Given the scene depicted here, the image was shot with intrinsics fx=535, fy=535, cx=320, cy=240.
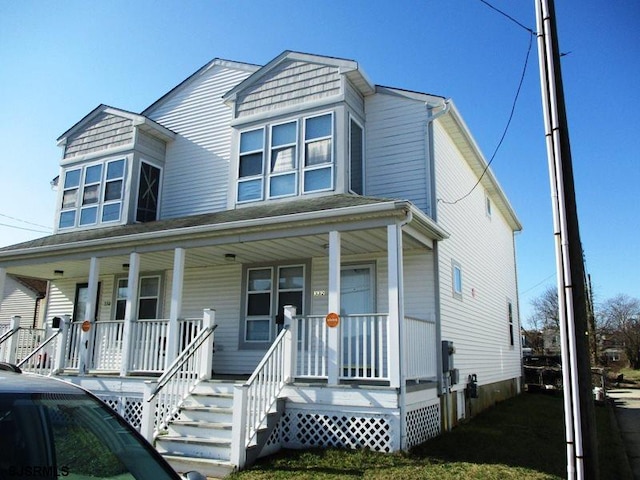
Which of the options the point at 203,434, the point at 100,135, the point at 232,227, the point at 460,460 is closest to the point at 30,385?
the point at 203,434

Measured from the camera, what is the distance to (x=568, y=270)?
16.8 feet

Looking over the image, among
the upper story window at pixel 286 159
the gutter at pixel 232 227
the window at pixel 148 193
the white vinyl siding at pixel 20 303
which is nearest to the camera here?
the gutter at pixel 232 227

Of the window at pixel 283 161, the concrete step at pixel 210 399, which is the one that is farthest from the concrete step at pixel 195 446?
the window at pixel 283 161

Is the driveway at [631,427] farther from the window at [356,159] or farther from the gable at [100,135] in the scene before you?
the gable at [100,135]

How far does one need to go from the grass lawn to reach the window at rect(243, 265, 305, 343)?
4.16 meters

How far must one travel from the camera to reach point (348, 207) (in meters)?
8.76

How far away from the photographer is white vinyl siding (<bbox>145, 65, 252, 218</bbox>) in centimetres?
1352

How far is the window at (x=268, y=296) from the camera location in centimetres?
1193

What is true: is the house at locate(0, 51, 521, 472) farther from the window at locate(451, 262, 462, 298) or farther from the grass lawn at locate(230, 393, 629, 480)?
the grass lawn at locate(230, 393, 629, 480)

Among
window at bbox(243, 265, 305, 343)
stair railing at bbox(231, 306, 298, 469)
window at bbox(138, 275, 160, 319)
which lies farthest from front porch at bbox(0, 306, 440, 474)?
window at bbox(138, 275, 160, 319)

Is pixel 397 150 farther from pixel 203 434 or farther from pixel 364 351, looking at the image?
pixel 203 434

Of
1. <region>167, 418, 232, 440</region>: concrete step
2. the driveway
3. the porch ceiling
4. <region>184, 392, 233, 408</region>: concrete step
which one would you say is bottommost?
the driveway

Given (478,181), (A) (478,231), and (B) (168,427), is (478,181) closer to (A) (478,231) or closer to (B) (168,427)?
(A) (478,231)

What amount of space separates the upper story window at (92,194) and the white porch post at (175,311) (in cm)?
389
